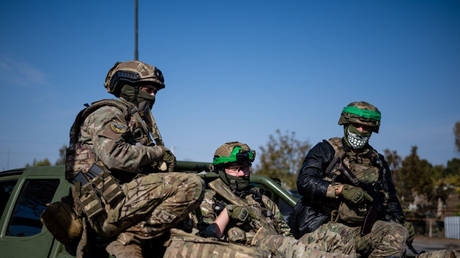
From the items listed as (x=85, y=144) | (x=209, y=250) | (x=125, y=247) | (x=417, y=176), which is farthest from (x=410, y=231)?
(x=417, y=176)

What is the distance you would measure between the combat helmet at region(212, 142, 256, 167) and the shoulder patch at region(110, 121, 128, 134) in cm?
137

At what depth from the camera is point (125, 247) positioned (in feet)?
9.05

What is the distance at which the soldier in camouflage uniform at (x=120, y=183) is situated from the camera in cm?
272

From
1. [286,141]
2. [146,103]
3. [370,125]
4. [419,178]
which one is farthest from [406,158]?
[146,103]

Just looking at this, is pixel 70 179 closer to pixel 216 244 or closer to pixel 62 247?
pixel 62 247

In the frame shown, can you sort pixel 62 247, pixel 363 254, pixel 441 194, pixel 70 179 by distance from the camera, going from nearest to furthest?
pixel 70 179 < pixel 62 247 < pixel 363 254 < pixel 441 194

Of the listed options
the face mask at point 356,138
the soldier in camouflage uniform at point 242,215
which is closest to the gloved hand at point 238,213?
the soldier in camouflage uniform at point 242,215

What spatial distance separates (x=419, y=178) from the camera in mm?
24938

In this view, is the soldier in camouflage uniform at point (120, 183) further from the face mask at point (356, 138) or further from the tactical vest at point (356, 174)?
the face mask at point (356, 138)

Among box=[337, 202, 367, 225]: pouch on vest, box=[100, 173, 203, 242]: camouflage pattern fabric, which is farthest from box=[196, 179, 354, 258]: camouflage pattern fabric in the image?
box=[100, 173, 203, 242]: camouflage pattern fabric

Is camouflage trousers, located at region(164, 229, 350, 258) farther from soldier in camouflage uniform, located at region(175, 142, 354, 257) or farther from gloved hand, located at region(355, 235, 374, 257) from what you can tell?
gloved hand, located at region(355, 235, 374, 257)

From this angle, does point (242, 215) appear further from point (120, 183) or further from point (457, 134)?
point (457, 134)

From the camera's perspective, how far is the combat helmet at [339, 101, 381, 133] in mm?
4289

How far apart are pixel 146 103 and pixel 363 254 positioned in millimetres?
2449
